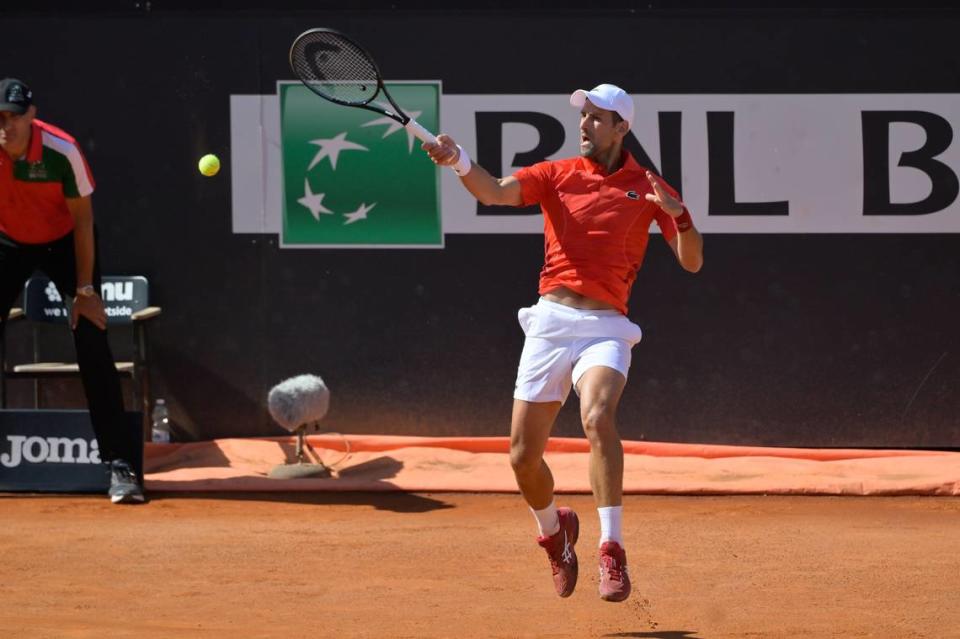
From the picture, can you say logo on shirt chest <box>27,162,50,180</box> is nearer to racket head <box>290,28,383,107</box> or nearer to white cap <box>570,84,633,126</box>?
racket head <box>290,28,383,107</box>

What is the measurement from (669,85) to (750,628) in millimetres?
3828

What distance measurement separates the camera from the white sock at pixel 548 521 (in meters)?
4.76

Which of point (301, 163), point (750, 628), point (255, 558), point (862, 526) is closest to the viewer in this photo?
point (750, 628)

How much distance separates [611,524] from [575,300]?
0.74m

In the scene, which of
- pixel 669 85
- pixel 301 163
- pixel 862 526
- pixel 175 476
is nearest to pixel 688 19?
pixel 669 85

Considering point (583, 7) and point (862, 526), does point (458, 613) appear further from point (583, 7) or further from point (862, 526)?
point (583, 7)

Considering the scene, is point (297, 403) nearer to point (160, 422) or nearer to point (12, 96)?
point (160, 422)

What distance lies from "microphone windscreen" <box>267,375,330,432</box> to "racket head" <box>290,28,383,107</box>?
2.25 meters

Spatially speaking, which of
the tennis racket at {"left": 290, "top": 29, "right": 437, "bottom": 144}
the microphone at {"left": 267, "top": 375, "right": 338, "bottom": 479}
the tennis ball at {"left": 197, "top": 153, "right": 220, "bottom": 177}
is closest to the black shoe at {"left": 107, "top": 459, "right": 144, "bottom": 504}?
the microphone at {"left": 267, "top": 375, "right": 338, "bottom": 479}

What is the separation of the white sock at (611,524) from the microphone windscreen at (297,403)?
9.70ft

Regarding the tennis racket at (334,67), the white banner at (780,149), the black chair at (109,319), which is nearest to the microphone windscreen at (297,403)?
the black chair at (109,319)

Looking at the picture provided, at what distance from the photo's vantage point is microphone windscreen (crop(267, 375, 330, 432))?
7137mm

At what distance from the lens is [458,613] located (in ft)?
15.1

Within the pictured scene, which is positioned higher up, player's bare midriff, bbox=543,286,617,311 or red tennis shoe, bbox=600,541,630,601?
player's bare midriff, bbox=543,286,617,311
